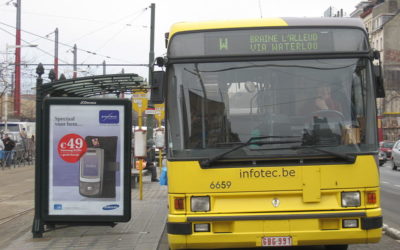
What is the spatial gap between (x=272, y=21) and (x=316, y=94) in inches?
41.7

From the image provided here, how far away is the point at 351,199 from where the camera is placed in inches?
248

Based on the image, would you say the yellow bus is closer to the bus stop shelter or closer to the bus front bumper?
the bus front bumper

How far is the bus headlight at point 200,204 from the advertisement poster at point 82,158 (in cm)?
282

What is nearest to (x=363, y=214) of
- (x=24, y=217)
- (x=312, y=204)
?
(x=312, y=204)

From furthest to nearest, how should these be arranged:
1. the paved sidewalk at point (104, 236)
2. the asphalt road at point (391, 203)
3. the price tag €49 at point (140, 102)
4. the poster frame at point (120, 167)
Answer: the price tag €49 at point (140, 102) < the asphalt road at point (391, 203) < the poster frame at point (120, 167) < the paved sidewalk at point (104, 236)

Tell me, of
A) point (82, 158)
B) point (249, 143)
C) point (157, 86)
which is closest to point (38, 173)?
point (82, 158)

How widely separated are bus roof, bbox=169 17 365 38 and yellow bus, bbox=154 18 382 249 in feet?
0.05

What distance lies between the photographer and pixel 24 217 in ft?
38.7

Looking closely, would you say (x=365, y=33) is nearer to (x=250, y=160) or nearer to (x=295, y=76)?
(x=295, y=76)

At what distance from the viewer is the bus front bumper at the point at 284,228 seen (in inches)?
247

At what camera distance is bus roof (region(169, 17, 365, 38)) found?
677cm

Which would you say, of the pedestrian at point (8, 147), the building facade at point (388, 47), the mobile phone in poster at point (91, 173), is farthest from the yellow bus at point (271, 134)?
the building facade at point (388, 47)

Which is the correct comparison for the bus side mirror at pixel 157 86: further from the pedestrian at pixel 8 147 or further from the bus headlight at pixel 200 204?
the pedestrian at pixel 8 147

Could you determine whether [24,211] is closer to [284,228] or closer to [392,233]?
[392,233]
